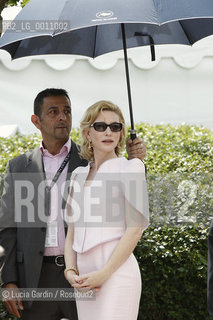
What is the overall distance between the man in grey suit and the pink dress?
12.8 inches

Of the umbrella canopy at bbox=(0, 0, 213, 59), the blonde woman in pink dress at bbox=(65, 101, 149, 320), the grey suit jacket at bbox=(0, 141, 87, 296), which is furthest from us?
the grey suit jacket at bbox=(0, 141, 87, 296)

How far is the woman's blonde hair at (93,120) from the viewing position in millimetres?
3326

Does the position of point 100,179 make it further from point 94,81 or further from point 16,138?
point 94,81

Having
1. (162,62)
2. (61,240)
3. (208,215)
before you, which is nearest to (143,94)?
(162,62)

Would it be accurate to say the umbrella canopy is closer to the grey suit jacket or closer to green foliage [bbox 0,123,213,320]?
the grey suit jacket

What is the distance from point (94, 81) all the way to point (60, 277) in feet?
21.8

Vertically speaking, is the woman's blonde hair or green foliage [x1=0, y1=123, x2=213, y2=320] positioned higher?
the woman's blonde hair

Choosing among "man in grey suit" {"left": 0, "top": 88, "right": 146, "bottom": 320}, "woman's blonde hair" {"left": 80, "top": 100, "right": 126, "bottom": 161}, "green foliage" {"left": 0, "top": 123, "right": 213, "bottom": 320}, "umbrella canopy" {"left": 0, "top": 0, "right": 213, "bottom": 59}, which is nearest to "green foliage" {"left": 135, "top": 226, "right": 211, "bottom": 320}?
"green foliage" {"left": 0, "top": 123, "right": 213, "bottom": 320}

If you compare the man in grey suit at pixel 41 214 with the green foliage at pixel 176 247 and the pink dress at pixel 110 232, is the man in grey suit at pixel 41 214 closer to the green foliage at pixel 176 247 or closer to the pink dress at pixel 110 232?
the pink dress at pixel 110 232

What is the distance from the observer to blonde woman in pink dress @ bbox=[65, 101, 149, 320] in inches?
122

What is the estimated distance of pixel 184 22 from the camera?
448cm

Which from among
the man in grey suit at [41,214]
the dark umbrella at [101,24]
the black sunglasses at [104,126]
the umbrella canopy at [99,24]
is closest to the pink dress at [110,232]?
the black sunglasses at [104,126]

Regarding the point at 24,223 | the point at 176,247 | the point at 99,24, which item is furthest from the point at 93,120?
the point at 176,247

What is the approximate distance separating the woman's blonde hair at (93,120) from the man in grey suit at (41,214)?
225 millimetres
